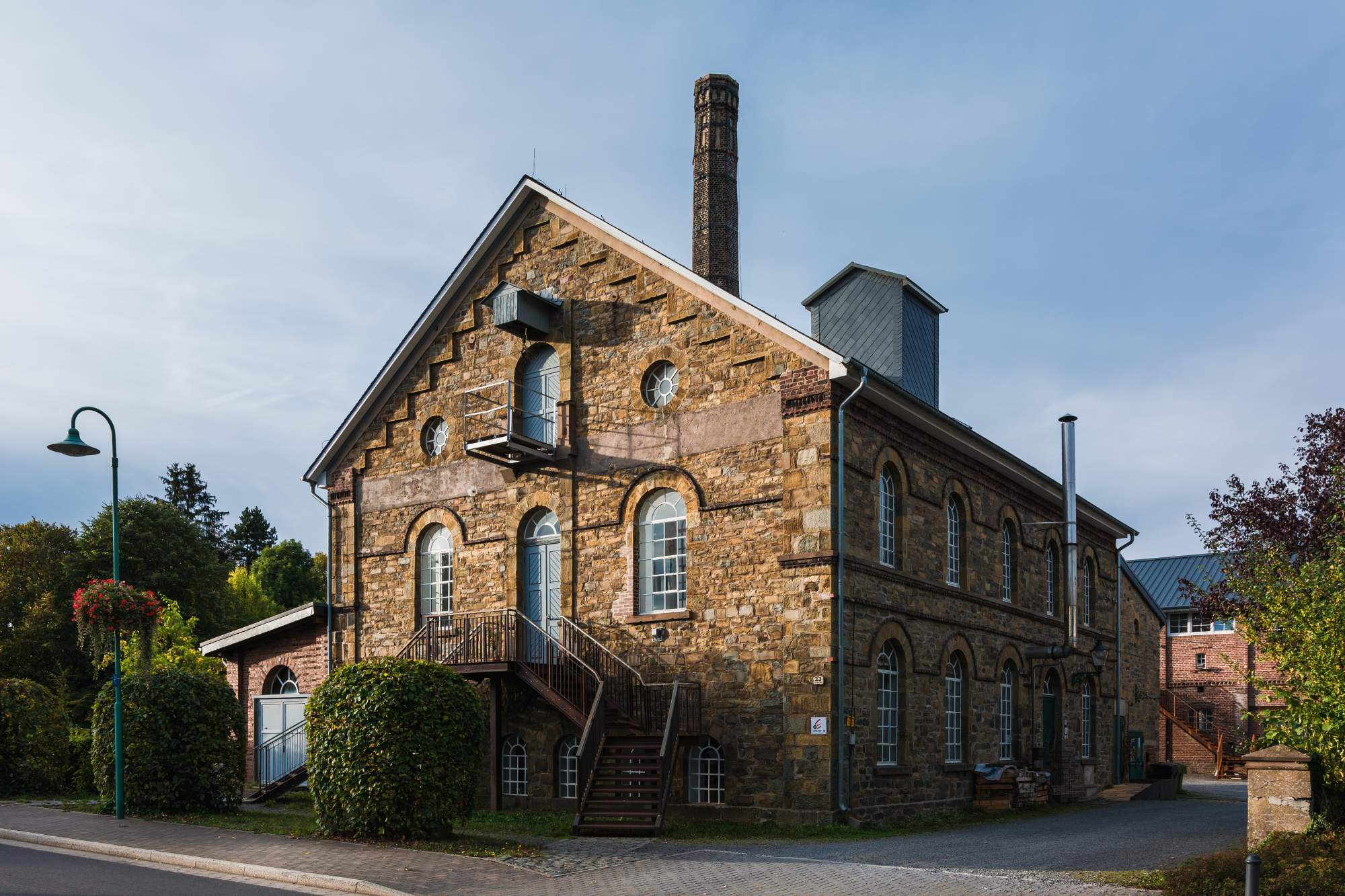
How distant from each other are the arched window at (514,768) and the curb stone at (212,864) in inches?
302

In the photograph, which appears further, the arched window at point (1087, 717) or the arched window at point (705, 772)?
the arched window at point (1087, 717)

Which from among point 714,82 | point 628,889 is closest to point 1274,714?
point 628,889

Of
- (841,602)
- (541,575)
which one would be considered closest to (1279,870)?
(841,602)

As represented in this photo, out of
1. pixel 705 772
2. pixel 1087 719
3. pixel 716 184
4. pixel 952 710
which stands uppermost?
pixel 716 184

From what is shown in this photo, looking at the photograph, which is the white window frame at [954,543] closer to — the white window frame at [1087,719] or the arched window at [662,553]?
the arched window at [662,553]

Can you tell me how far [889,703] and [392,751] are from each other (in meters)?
8.62

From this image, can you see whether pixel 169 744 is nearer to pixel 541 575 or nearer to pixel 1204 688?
pixel 541 575

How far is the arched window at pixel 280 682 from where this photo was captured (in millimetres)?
26469

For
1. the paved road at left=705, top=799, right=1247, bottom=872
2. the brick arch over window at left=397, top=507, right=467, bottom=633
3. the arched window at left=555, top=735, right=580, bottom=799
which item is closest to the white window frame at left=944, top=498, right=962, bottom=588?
the paved road at left=705, top=799, right=1247, bottom=872

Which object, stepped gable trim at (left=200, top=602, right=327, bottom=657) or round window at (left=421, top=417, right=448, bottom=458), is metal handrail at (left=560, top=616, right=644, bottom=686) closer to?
round window at (left=421, top=417, right=448, bottom=458)

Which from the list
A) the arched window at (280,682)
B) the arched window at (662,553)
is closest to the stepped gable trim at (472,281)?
the arched window at (662,553)

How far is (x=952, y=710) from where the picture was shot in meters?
22.1

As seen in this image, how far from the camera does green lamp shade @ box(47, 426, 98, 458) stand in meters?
17.3

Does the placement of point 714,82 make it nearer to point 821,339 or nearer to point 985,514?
point 821,339
